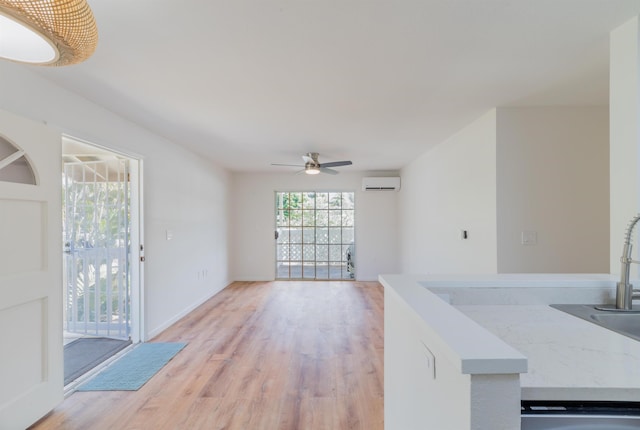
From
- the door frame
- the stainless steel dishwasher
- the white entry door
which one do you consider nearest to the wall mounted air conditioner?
the door frame

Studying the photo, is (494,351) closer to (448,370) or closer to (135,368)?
(448,370)

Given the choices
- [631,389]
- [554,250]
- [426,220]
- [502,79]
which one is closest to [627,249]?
[631,389]

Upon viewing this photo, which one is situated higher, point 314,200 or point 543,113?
point 543,113

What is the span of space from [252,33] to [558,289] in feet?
6.34

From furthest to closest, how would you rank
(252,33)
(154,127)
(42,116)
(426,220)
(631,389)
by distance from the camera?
(426,220), (154,127), (42,116), (252,33), (631,389)

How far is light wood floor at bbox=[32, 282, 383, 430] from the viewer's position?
188 cm

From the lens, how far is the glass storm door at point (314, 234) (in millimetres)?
6258

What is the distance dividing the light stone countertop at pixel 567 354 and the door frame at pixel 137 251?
3043 mm

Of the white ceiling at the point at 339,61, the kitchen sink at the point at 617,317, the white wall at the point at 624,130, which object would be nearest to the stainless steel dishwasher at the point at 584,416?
the kitchen sink at the point at 617,317

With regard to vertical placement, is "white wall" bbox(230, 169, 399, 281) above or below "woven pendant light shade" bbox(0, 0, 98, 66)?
below

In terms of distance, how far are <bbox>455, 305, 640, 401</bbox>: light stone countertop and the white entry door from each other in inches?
97.1

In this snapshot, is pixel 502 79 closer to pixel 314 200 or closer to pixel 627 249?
pixel 627 249

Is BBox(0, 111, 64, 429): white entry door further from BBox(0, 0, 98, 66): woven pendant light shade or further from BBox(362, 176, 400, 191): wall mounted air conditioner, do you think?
BBox(362, 176, 400, 191): wall mounted air conditioner

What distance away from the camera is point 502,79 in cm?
205
